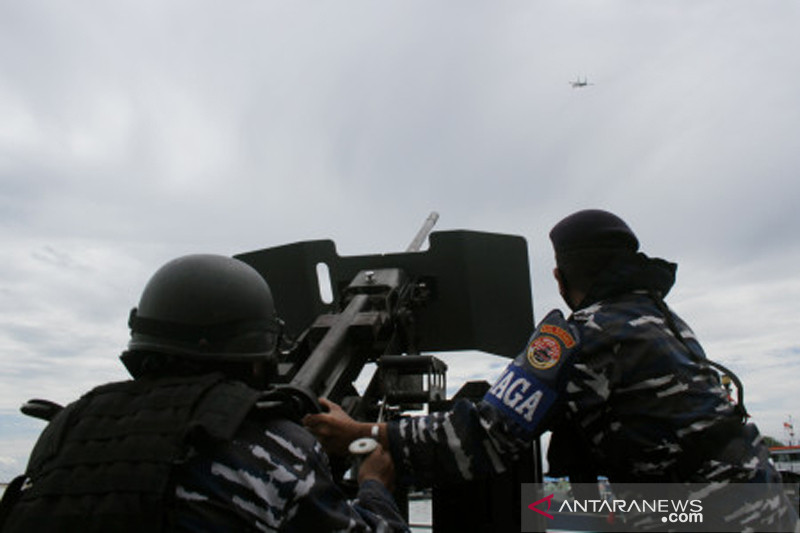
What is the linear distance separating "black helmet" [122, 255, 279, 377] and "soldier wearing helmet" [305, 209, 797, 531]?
0.69 metres

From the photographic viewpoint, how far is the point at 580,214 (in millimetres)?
2930

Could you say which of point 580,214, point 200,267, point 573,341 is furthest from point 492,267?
point 200,267

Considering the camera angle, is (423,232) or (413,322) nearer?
(413,322)

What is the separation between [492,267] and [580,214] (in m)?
2.68

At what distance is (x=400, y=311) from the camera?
4875mm

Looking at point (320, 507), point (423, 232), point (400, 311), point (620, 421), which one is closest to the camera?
point (320, 507)

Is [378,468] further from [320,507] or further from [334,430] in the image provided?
[320,507]

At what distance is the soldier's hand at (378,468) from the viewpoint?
2686 mm

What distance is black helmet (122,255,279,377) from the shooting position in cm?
231

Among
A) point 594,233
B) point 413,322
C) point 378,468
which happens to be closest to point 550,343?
point 594,233

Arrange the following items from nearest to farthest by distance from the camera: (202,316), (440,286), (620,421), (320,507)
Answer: (320,507) < (202,316) < (620,421) < (440,286)

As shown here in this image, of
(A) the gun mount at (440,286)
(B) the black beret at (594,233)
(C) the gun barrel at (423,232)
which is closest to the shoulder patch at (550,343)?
(B) the black beret at (594,233)

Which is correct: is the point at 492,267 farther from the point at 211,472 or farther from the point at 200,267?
the point at 211,472

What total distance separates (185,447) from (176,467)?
0.06 m
